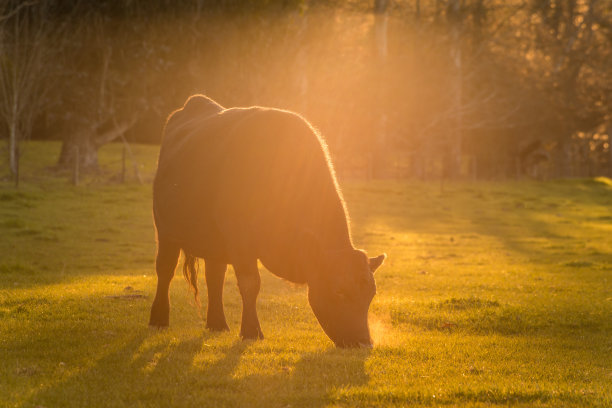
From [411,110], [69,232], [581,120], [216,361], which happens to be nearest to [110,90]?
[69,232]

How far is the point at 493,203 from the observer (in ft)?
111

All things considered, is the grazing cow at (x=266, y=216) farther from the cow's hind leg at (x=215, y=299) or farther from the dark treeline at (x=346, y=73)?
the dark treeline at (x=346, y=73)

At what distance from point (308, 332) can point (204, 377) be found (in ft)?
8.73

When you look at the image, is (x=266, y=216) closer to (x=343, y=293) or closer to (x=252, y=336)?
(x=343, y=293)

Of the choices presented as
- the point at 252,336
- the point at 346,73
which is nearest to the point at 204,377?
the point at 252,336

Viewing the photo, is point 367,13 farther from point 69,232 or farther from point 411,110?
point 69,232

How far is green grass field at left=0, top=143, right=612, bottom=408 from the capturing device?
243 inches

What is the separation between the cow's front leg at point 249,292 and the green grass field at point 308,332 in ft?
0.76

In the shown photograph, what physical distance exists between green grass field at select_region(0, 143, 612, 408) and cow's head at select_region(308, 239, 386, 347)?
0.86 ft

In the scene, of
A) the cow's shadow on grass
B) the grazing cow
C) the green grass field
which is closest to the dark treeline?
the green grass field

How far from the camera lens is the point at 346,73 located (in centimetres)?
4531

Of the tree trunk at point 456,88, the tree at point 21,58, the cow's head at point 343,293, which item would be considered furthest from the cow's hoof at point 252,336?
the tree trunk at point 456,88

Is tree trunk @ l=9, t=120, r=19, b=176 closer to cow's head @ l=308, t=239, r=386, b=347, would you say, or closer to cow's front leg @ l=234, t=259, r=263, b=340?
cow's front leg @ l=234, t=259, r=263, b=340

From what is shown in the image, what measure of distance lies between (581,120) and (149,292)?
48291 millimetres
